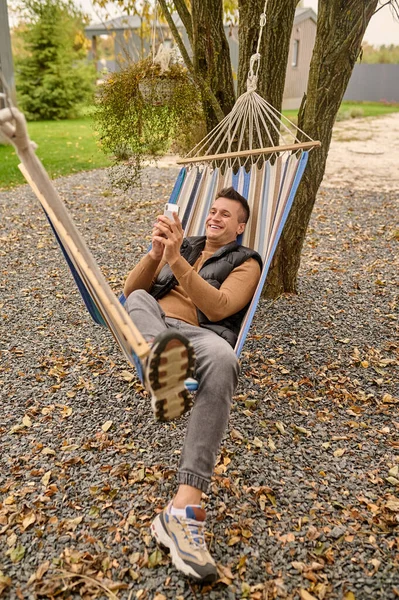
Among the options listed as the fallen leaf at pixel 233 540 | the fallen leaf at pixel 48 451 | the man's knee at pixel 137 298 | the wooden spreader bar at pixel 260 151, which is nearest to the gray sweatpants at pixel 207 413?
the fallen leaf at pixel 233 540

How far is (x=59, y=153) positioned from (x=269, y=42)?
7167mm

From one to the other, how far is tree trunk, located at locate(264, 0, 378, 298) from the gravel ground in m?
0.49

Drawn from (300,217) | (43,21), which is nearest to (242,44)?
(300,217)

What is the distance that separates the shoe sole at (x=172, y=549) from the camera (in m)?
1.46

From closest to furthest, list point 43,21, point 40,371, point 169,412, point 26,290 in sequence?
point 169,412
point 40,371
point 26,290
point 43,21

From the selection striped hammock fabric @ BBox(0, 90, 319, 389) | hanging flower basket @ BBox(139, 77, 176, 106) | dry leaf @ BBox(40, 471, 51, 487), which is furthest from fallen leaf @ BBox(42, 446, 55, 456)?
hanging flower basket @ BBox(139, 77, 176, 106)

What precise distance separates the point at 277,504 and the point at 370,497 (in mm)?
336

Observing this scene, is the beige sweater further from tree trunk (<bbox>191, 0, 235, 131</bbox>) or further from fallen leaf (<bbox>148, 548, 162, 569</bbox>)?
tree trunk (<bbox>191, 0, 235, 131</bbox>)

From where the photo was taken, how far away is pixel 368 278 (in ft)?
12.3

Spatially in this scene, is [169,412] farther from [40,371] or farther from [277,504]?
[40,371]

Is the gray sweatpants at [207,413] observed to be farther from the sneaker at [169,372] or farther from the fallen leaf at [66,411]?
the fallen leaf at [66,411]

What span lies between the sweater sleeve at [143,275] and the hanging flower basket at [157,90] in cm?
178

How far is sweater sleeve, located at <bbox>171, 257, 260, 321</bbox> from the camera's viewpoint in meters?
1.80

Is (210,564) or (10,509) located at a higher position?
(210,564)
